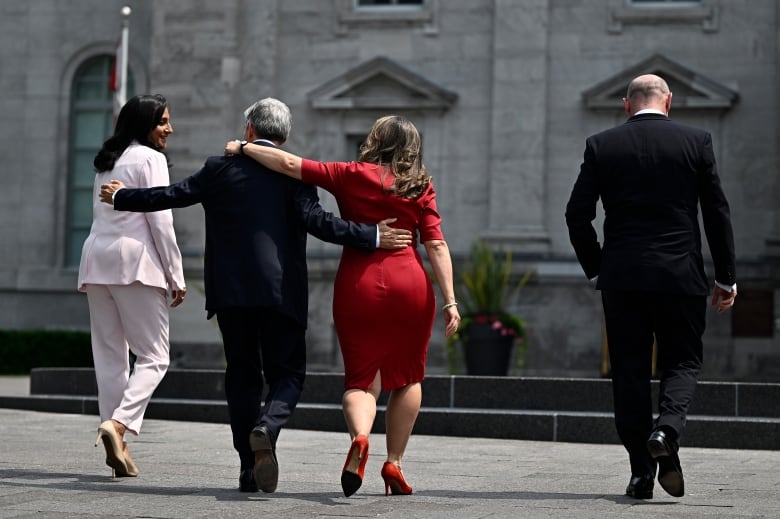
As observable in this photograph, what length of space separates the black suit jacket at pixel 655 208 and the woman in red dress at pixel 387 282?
760 mm

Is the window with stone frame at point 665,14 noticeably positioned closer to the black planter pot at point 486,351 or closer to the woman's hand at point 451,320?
the black planter pot at point 486,351

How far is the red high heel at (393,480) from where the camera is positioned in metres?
6.57

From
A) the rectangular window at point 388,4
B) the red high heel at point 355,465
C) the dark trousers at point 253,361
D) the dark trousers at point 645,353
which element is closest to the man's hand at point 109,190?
the dark trousers at point 253,361

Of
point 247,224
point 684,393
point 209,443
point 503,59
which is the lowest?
point 209,443

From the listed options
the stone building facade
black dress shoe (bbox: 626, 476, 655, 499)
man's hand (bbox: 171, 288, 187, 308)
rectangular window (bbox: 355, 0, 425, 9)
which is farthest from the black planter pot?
black dress shoe (bbox: 626, 476, 655, 499)

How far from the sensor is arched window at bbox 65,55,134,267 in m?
24.9

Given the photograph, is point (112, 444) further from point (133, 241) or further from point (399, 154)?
point (399, 154)

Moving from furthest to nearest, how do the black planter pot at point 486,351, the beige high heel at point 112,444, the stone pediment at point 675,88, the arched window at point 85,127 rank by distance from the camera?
the arched window at point 85,127
the stone pediment at point 675,88
the black planter pot at point 486,351
the beige high heel at point 112,444

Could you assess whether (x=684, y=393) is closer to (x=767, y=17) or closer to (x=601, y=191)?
(x=601, y=191)

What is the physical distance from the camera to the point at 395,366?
666 centimetres

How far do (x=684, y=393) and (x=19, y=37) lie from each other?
66.3 ft

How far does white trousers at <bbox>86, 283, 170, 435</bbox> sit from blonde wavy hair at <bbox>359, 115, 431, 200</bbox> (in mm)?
1534

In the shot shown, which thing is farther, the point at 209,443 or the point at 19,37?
the point at 19,37

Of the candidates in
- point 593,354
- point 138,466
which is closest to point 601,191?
point 138,466
